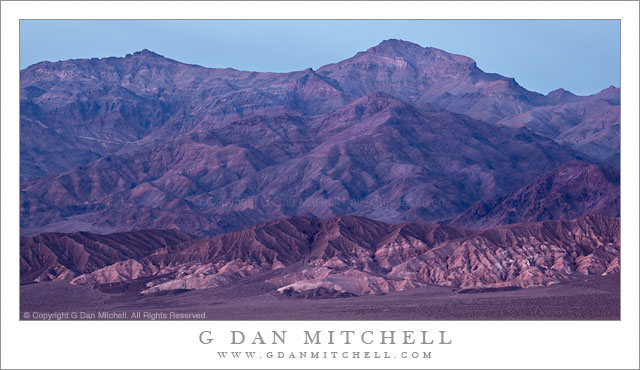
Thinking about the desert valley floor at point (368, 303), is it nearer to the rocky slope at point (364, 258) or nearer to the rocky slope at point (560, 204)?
the rocky slope at point (364, 258)

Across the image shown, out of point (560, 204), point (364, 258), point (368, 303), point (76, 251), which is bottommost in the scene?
point (368, 303)

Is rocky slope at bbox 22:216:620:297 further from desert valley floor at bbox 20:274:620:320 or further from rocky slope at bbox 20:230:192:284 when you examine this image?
desert valley floor at bbox 20:274:620:320

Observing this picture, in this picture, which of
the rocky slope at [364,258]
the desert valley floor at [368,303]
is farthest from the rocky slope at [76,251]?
the desert valley floor at [368,303]

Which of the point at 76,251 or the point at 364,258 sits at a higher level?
the point at 76,251

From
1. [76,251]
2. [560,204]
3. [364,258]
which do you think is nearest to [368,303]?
[364,258]

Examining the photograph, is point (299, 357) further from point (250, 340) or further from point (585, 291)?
point (585, 291)

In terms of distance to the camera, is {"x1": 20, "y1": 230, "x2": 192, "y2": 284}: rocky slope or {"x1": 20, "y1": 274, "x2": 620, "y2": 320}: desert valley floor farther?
{"x1": 20, "y1": 230, "x2": 192, "y2": 284}: rocky slope

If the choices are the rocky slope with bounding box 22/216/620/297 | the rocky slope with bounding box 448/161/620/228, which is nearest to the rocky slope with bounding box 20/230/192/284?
the rocky slope with bounding box 22/216/620/297

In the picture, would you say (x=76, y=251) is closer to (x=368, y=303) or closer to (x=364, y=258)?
(x=364, y=258)
